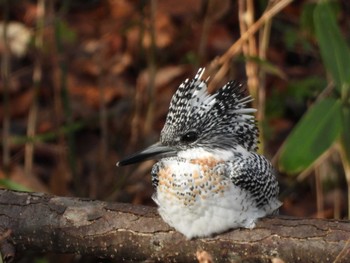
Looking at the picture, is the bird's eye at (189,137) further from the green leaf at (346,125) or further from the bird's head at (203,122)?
the green leaf at (346,125)

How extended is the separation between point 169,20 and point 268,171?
374 cm

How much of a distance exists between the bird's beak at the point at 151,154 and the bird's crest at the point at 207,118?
0.03 metres

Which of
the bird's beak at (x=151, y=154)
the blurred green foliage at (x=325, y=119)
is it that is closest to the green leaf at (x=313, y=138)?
the blurred green foliage at (x=325, y=119)

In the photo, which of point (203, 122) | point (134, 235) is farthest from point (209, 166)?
point (134, 235)

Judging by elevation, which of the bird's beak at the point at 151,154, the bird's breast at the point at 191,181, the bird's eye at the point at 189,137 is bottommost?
the bird's breast at the point at 191,181

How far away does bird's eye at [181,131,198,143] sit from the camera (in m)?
3.51

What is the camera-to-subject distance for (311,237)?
10.5ft

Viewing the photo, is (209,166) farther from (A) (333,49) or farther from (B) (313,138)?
(A) (333,49)

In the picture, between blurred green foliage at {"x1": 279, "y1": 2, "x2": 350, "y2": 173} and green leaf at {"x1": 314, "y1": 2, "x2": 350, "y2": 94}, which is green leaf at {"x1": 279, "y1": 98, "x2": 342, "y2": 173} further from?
green leaf at {"x1": 314, "y1": 2, "x2": 350, "y2": 94}

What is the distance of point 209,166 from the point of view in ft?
11.3

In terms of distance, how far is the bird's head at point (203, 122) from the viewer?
3486 millimetres

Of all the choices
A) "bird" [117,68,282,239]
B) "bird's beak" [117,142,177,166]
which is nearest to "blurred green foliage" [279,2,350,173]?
"bird" [117,68,282,239]

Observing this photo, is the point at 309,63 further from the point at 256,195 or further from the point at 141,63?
the point at 256,195

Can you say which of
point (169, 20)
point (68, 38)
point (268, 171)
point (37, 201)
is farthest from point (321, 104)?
point (169, 20)
